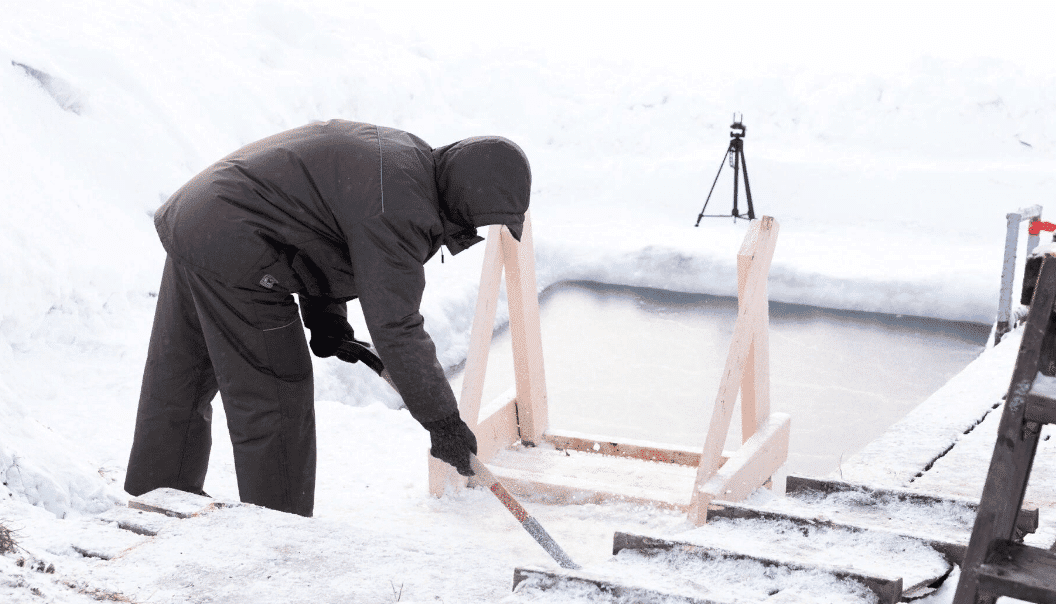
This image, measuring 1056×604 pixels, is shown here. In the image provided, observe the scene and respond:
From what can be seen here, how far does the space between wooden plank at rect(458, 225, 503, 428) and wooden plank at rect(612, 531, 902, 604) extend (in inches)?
49.8

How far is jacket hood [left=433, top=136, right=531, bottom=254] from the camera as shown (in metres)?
2.02

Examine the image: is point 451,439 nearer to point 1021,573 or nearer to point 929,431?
point 1021,573

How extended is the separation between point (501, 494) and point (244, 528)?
23.3 inches

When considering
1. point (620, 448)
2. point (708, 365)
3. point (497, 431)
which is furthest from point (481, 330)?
point (708, 365)

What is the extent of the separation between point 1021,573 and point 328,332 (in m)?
1.76

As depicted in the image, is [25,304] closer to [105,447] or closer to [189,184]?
[105,447]

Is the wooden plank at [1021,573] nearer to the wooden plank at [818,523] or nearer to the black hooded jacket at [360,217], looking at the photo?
the wooden plank at [818,523]

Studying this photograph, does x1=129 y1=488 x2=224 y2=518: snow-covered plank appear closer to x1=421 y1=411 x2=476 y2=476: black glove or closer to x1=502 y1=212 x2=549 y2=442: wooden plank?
x1=421 y1=411 x2=476 y2=476: black glove

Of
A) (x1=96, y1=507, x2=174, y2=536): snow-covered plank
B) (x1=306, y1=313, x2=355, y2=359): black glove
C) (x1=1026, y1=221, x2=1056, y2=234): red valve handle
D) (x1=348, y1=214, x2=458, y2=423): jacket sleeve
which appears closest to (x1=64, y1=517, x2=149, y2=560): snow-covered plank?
(x1=96, y1=507, x2=174, y2=536): snow-covered plank

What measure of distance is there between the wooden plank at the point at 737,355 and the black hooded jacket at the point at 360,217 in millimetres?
801

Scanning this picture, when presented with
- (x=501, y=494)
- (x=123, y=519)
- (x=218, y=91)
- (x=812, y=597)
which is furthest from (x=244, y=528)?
(x=218, y=91)

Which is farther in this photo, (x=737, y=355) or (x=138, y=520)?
(x=737, y=355)

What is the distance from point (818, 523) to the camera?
163cm

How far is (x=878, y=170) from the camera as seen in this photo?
327 inches
